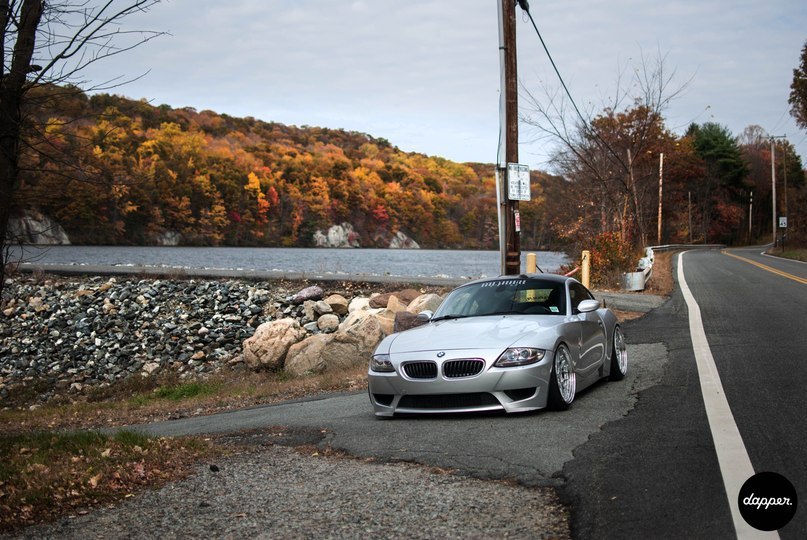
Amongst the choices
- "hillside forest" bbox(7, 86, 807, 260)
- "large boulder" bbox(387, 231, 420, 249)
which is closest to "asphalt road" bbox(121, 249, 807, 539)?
"hillside forest" bbox(7, 86, 807, 260)

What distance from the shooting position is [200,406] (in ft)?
44.0

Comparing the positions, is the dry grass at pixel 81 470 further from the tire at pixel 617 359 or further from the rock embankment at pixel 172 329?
the rock embankment at pixel 172 329

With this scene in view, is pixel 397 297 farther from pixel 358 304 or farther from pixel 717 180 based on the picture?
pixel 717 180

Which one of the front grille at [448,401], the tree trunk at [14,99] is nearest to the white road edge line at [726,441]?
the front grille at [448,401]

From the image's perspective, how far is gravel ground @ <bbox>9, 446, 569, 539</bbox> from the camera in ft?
14.9

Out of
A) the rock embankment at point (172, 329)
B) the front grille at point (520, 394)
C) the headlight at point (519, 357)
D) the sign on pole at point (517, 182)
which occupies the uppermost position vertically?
the sign on pole at point (517, 182)

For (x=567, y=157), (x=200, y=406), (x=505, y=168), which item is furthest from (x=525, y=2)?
(x=567, y=157)

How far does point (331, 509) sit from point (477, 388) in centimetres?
268

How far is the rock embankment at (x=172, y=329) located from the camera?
65.1ft

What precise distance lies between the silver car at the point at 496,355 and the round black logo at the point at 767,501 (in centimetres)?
271

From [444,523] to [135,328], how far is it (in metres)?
25.2

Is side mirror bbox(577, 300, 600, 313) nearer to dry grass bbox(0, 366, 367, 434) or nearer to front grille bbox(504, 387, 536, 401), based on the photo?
front grille bbox(504, 387, 536, 401)

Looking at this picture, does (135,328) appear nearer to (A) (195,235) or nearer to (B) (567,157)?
(B) (567,157)

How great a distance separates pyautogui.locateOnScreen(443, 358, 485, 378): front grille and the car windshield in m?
1.51
